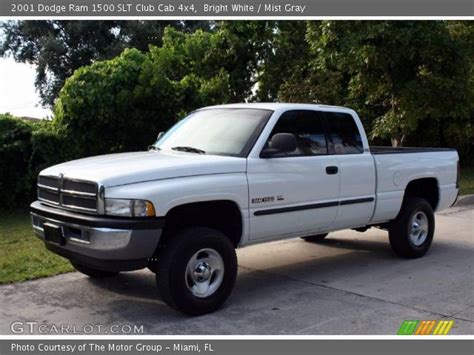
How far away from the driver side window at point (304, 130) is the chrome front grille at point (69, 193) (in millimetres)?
1982

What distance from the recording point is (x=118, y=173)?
5098 millimetres

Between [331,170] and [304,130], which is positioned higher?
[304,130]

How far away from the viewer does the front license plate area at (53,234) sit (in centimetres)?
533

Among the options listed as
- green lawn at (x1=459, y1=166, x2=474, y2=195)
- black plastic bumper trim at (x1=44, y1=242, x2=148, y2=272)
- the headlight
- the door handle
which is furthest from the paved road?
green lawn at (x1=459, y1=166, x2=474, y2=195)

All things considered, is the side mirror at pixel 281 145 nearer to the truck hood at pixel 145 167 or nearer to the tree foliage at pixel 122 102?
the truck hood at pixel 145 167

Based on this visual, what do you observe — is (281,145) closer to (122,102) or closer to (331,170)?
(331,170)

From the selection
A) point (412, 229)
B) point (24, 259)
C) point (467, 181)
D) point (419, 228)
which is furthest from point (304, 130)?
point (467, 181)

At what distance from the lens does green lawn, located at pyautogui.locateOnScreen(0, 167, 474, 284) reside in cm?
674

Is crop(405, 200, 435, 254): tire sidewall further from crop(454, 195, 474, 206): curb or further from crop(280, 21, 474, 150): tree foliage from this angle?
crop(454, 195, 474, 206): curb

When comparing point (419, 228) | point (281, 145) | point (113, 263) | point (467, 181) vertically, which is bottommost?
point (467, 181)

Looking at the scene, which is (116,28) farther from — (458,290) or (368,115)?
(458,290)

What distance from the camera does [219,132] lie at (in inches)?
245

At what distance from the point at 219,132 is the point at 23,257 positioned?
3.11 metres

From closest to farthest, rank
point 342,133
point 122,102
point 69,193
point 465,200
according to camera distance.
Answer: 1. point 69,193
2. point 342,133
3. point 122,102
4. point 465,200
